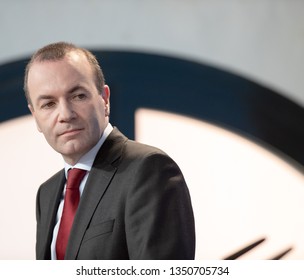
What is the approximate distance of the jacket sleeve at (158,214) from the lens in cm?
116

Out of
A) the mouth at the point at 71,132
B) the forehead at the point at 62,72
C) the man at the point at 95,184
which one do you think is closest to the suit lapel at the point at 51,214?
the man at the point at 95,184

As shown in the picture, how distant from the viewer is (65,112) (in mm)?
1368

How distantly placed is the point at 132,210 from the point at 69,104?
1.11ft

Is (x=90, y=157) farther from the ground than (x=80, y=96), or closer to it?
closer to it

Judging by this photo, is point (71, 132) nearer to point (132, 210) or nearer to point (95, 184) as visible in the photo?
point (95, 184)

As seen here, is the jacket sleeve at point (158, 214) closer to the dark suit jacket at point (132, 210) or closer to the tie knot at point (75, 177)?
the dark suit jacket at point (132, 210)

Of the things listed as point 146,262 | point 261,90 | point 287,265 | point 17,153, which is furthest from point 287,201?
point 17,153

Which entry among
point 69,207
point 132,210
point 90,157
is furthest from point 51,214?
point 132,210

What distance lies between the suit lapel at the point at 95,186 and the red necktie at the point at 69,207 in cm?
4

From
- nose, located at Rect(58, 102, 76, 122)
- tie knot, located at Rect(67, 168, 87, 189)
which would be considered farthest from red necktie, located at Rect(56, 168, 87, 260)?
nose, located at Rect(58, 102, 76, 122)

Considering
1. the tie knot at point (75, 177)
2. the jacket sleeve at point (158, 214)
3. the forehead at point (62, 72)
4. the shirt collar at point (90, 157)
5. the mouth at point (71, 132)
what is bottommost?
the jacket sleeve at point (158, 214)

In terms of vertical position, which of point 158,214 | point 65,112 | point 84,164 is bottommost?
point 158,214

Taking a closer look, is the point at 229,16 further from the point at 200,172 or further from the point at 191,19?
the point at 200,172

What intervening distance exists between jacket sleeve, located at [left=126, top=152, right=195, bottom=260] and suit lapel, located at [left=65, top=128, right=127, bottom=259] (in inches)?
3.3
